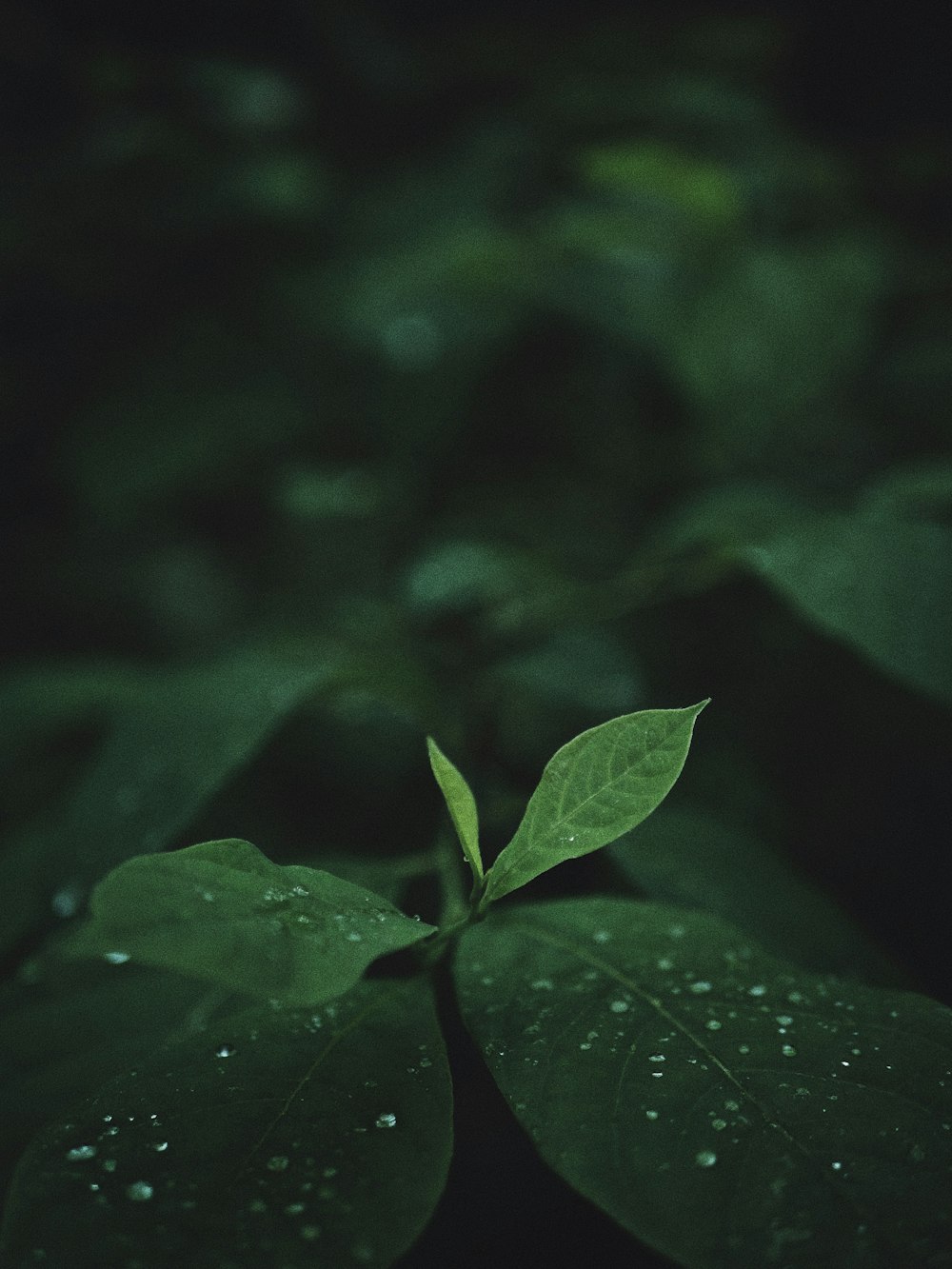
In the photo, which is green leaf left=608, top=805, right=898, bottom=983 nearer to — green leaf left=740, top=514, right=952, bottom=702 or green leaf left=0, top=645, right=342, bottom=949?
green leaf left=740, top=514, right=952, bottom=702

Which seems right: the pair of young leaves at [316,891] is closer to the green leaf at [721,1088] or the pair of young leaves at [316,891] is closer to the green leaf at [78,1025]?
the green leaf at [721,1088]

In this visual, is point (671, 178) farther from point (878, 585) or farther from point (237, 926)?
point (237, 926)

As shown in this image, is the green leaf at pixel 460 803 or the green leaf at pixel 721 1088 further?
the green leaf at pixel 460 803

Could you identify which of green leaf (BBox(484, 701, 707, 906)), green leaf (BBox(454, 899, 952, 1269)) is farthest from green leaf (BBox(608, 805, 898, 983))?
green leaf (BBox(484, 701, 707, 906))

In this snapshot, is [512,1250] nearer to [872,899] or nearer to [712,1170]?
[712,1170]

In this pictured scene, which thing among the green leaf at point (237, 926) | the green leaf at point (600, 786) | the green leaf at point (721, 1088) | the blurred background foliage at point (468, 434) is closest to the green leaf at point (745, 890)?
the blurred background foliage at point (468, 434)

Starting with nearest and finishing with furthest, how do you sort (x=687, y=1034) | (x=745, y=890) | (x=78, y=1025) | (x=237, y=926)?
(x=237, y=926), (x=687, y=1034), (x=78, y=1025), (x=745, y=890)

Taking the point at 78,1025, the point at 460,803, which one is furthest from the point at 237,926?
the point at 78,1025
